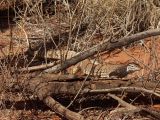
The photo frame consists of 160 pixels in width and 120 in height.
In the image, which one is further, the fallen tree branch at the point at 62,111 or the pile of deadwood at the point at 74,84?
the pile of deadwood at the point at 74,84

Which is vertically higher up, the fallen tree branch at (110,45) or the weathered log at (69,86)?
the fallen tree branch at (110,45)

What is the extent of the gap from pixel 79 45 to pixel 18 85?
7.23 ft

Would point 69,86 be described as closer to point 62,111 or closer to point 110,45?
point 62,111

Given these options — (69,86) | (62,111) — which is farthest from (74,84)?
(62,111)

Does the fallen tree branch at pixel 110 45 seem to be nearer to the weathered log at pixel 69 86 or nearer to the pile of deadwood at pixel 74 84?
the pile of deadwood at pixel 74 84

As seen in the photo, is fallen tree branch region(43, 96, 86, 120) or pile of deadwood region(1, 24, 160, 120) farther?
pile of deadwood region(1, 24, 160, 120)

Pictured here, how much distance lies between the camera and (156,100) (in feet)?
16.3

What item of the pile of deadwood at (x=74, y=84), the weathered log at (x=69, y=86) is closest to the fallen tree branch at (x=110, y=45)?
the pile of deadwood at (x=74, y=84)

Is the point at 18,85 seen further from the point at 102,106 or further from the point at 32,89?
the point at 102,106

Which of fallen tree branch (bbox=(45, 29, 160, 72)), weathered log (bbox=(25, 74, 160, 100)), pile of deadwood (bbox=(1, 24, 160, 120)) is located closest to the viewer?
fallen tree branch (bbox=(45, 29, 160, 72))

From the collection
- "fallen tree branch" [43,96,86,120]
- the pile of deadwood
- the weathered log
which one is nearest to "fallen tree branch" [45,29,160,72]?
the pile of deadwood

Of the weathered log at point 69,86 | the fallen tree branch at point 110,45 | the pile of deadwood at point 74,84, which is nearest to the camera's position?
the fallen tree branch at point 110,45

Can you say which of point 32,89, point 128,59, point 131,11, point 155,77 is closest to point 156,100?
point 155,77

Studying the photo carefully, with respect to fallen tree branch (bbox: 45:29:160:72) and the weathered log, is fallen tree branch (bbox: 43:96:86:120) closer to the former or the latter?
the weathered log
